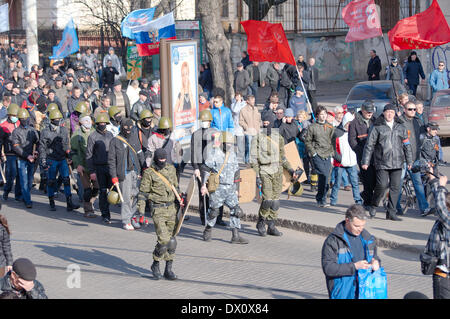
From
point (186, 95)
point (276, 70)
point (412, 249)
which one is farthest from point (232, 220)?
point (276, 70)

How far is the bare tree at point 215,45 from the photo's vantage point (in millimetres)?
20562

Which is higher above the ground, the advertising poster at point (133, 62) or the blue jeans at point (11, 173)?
the advertising poster at point (133, 62)

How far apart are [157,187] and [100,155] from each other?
3.29 meters

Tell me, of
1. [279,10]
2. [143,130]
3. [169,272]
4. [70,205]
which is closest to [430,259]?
[169,272]

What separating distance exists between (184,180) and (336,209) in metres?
Answer: 3.95

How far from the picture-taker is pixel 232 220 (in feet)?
36.4

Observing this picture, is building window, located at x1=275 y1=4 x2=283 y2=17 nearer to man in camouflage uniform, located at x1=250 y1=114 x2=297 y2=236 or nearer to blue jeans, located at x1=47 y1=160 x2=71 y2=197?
blue jeans, located at x1=47 y1=160 x2=71 y2=197

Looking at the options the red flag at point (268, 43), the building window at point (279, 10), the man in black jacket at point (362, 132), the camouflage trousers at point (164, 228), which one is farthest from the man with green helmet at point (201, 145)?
the building window at point (279, 10)

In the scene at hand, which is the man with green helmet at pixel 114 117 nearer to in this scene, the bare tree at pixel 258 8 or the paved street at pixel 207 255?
the paved street at pixel 207 255

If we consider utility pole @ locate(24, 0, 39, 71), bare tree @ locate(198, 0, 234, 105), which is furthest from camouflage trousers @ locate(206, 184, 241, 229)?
utility pole @ locate(24, 0, 39, 71)

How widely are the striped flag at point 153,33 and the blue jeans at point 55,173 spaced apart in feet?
15.7

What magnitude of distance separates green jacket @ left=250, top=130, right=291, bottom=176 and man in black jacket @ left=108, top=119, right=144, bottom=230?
6.89 ft

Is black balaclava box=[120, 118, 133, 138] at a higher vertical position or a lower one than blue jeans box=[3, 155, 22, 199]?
higher

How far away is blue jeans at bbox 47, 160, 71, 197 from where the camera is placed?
13820 millimetres
